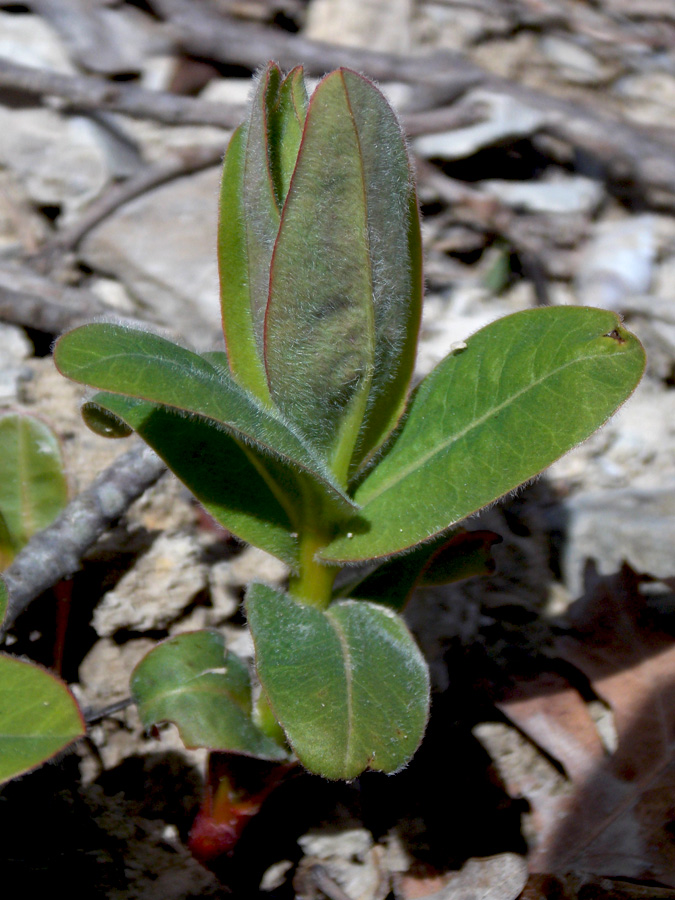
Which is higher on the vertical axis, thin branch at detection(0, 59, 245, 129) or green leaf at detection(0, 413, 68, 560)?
thin branch at detection(0, 59, 245, 129)

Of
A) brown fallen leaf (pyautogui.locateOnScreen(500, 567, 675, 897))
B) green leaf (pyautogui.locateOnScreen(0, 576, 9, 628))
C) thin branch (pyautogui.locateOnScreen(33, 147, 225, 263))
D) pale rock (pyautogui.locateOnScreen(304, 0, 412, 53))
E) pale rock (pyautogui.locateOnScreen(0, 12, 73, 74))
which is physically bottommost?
brown fallen leaf (pyautogui.locateOnScreen(500, 567, 675, 897))

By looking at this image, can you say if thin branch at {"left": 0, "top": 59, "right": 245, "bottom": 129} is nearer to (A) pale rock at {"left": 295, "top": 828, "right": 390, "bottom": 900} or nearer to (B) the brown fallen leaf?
(B) the brown fallen leaf

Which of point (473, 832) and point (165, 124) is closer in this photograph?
point (473, 832)

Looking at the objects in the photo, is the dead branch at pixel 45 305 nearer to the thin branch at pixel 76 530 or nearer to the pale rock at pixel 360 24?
the thin branch at pixel 76 530

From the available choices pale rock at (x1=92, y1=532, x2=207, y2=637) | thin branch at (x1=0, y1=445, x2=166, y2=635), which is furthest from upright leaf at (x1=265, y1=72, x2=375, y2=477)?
pale rock at (x1=92, y1=532, x2=207, y2=637)

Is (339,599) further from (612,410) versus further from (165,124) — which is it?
(165,124)

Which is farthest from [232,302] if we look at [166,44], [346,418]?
[166,44]

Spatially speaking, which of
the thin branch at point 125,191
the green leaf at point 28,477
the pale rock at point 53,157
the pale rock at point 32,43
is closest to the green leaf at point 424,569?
the green leaf at point 28,477

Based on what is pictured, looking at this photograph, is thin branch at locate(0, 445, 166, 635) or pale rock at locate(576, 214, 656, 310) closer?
thin branch at locate(0, 445, 166, 635)
